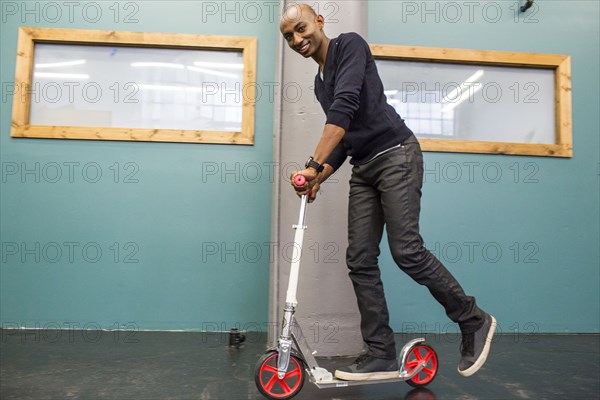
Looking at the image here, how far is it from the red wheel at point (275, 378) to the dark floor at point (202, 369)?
125mm

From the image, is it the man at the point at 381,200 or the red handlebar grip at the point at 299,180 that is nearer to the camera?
the red handlebar grip at the point at 299,180

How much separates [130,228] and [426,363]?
1905mm

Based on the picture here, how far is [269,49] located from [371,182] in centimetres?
155

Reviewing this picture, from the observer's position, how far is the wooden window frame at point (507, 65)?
3002mm

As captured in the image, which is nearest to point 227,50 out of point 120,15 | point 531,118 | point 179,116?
point 179,116

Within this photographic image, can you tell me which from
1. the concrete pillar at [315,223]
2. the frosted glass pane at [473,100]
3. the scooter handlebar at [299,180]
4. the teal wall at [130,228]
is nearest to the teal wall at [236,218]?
the teal wall at [130,228]

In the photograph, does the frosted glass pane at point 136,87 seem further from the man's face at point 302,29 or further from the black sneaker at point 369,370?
the black sneaker at point 369,370

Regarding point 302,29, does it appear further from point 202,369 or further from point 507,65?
point 507,65

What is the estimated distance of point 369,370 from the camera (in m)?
1.69

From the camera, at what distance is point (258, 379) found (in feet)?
5.13

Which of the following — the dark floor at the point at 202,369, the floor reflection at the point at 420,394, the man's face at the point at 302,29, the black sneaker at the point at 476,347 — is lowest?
the dark floor at the point at 202,369

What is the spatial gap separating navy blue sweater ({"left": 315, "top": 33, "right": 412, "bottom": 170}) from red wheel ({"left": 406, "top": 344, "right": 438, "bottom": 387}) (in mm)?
777

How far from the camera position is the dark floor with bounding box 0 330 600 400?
174 cm

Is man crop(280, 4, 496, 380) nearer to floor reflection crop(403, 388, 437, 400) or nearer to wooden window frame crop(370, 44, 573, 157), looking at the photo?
floor reflection crop(403, 388, 437, 400)
